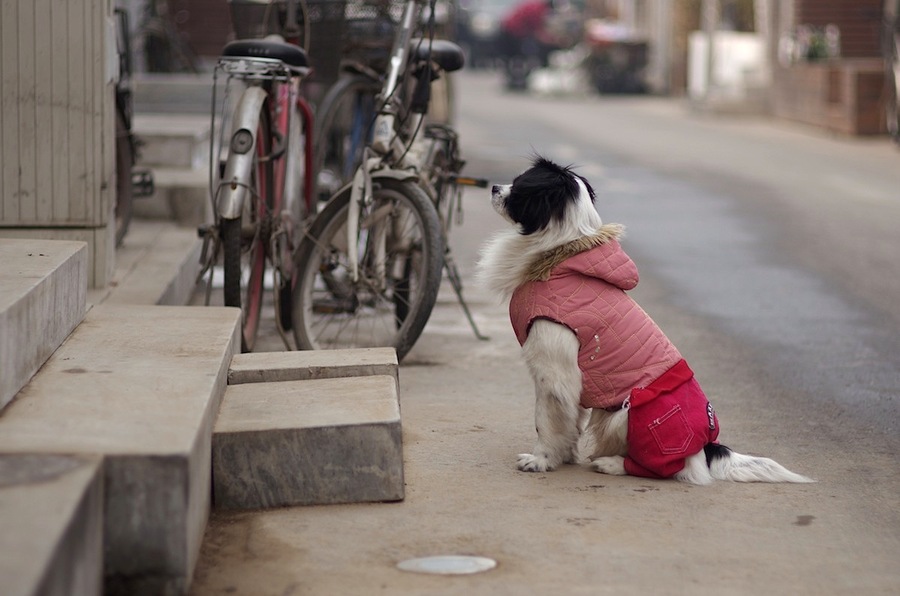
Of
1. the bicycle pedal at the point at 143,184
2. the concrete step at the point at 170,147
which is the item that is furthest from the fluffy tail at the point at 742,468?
the concrete step at the point at 170,147

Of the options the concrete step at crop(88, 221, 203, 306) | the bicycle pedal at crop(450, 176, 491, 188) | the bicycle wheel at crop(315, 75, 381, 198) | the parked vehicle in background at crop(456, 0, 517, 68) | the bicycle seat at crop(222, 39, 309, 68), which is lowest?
the concrete step at crop(88, 221, 203, 306)

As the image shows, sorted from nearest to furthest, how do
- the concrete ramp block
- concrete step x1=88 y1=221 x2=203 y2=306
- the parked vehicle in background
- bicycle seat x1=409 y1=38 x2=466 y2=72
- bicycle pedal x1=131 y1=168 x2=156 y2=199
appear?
the concrete ramp block < concrete step x1=88 y1=221 x2=203 y2=306 < bicycle seat x1=409 y1=38 x2=466 y2=72 < bicycle pedal x1=131 y1=168 x2=156 y2=199 < the parked vehicle in background

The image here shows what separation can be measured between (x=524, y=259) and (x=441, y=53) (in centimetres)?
222

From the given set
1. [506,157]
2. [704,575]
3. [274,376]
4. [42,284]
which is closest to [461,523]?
[704,575]

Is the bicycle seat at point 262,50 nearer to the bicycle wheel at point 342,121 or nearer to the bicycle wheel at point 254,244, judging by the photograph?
the bicycle wheel at point 254,244

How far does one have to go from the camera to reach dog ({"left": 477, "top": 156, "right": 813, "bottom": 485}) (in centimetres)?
411

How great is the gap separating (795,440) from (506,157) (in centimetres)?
1180

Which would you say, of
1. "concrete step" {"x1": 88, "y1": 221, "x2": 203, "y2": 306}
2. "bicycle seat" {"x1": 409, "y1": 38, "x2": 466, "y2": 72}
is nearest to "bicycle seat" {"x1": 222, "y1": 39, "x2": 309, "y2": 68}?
"bicycle seat" {"x1": 409, "y1": 38, "x2": 466, "y2": 72}

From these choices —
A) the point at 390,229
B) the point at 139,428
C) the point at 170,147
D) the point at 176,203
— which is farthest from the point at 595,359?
the point at 170,147

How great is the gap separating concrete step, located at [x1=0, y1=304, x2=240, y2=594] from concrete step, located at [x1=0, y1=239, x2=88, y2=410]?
0.19 ft

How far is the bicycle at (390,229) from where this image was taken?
5.40 metres

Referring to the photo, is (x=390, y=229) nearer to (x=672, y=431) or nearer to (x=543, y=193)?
(x=543, y=193)

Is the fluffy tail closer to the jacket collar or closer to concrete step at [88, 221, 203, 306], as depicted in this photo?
the jacket collar

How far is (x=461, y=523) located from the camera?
12.1ft
